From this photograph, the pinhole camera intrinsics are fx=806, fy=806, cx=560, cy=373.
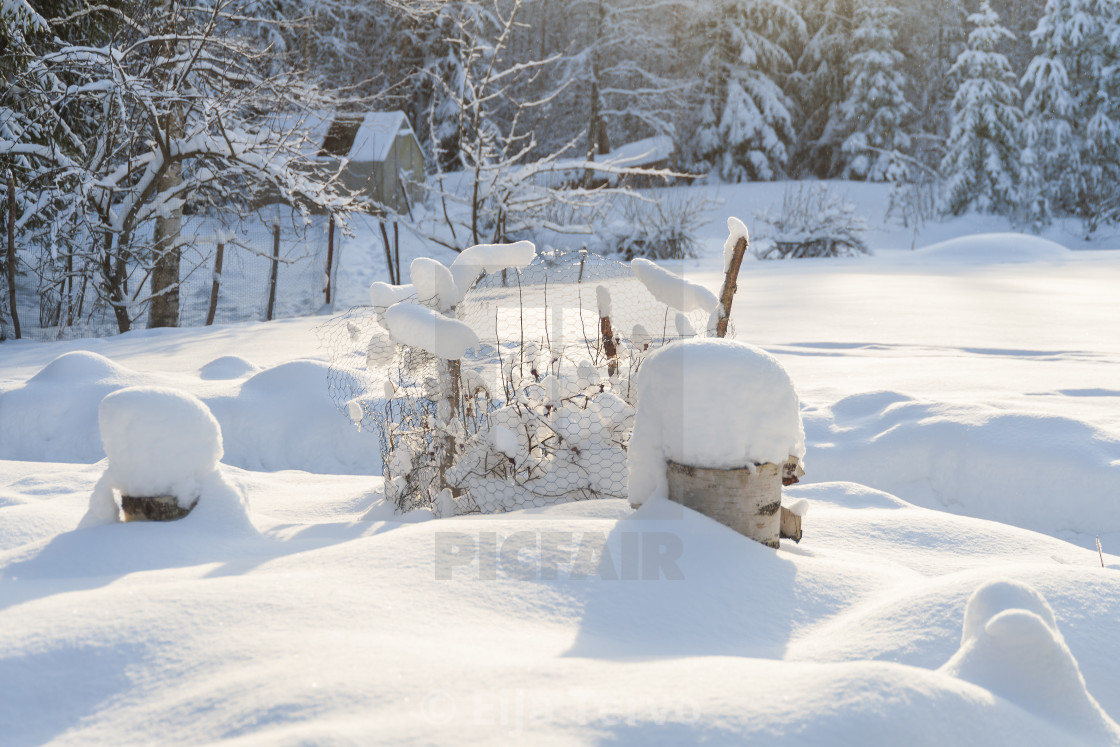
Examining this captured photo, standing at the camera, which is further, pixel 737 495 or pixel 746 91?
pixel 746 91

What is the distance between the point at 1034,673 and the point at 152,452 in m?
2.30

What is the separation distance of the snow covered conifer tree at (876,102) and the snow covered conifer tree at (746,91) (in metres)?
1.82

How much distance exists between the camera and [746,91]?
23688mm

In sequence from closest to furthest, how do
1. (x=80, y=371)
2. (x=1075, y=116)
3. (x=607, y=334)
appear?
(x=607, y=334), (x=80, y=371), (x=1075, y=116)

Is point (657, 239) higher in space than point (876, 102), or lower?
lower

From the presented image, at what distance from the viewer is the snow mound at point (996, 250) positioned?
1284 centimetres

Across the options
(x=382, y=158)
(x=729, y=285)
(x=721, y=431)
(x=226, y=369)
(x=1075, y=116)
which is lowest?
(x=226, y=369)

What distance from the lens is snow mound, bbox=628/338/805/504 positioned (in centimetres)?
207

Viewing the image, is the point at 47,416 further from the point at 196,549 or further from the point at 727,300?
the point at 727,300

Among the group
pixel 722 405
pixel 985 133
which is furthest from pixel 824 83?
pixel 722 405

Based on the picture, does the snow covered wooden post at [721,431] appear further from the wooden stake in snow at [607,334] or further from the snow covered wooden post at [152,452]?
the snow covered wooden post at [152,452]

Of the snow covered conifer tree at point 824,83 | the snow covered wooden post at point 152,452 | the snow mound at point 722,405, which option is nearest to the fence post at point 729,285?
the snow mound at point 722,405

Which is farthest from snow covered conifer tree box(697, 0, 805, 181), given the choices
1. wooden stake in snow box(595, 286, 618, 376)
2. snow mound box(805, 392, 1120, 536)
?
wooden stake in snow box(595, 286, 618, 376)

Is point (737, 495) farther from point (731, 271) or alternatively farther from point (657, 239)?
point (657, 239)
